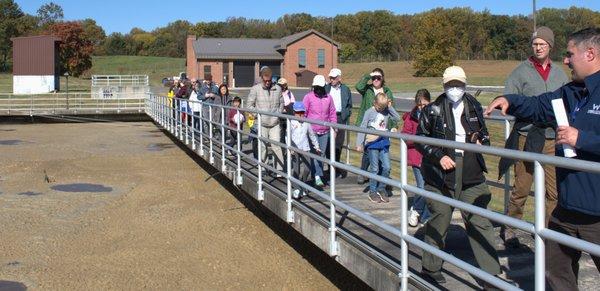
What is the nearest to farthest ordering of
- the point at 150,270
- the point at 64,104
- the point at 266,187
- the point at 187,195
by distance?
the point at 150,270 < the point at 266,187 < the point at 187,195 < the point at 64,104

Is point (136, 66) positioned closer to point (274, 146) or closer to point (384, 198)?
point (274, 146)

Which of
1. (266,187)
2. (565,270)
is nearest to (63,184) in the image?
(266,187)

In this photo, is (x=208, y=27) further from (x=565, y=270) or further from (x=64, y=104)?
(x=565, y=270)

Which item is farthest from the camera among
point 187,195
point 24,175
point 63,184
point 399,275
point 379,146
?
point 24,175

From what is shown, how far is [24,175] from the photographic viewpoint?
14211mm

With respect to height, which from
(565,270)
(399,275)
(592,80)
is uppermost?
(592,80)

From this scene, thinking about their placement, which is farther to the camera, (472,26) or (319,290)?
(472,26)

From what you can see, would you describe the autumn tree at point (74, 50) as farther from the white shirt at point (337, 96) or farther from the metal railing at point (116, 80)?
the white shirt at point (337, 96)

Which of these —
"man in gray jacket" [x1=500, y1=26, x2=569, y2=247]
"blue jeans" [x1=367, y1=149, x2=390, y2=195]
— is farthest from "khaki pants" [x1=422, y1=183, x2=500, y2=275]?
"blue jeans" [x1=367, y1=149, x2=390, y2=195]

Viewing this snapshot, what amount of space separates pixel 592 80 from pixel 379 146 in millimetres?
4721

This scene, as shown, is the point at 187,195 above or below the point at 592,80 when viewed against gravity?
below

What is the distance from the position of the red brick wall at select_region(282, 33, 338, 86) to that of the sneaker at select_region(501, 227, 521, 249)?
64.8 metres

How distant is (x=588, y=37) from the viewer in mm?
3422

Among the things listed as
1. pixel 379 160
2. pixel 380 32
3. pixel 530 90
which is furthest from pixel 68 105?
pixel 380 32
